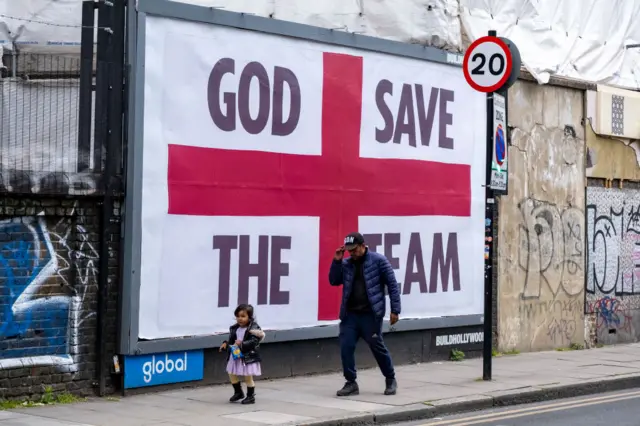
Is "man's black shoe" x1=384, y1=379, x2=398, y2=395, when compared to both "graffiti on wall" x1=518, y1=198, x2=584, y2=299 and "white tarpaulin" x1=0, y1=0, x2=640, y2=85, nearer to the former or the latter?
"white tarpaulin" x1=0, y1=0, x2=640, y2=85

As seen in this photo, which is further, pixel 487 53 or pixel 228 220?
pixel 487 53

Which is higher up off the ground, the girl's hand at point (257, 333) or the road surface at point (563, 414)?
the girl's hand at point (257, 333)

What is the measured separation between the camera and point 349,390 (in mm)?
12750

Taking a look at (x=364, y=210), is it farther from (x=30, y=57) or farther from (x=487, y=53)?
(x=30, y=57)

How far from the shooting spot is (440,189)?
16.3 meters

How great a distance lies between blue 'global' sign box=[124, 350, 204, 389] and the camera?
12.3 meters

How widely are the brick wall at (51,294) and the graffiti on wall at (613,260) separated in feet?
33.1

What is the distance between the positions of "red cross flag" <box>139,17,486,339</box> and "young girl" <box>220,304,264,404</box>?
1100 millimetres

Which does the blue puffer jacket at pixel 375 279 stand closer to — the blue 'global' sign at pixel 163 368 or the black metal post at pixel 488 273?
the blue 'global' sign at pixel 163 368

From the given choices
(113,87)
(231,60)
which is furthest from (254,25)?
(113,87)

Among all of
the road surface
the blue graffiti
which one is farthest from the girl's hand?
the blue graffiti

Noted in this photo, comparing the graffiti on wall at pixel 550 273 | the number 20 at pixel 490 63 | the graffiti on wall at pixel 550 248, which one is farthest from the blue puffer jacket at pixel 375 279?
the graffiti on wall at pixel 550 248

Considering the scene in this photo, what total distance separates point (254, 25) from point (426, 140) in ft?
11.5

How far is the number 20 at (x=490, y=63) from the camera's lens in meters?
14.2
